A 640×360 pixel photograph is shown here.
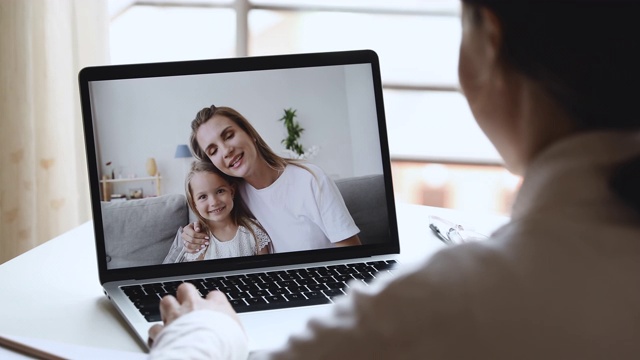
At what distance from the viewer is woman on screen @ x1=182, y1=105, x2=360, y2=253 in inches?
49.1

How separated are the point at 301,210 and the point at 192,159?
0.58 ft

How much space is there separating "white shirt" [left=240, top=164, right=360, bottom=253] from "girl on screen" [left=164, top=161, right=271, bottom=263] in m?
0.02

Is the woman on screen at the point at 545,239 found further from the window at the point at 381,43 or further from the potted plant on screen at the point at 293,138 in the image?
the window at the point at 381,43

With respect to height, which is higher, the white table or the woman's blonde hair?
the woman's blonde hair

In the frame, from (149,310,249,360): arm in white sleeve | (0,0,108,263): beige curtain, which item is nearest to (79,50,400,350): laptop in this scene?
(149,310,249,360): arm in white sleeve

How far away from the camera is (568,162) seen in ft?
1.88

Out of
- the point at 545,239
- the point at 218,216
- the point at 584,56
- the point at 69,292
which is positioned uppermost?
the point at 584,56

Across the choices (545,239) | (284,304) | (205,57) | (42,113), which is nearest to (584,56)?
(545,239)

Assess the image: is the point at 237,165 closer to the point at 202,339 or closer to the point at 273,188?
the point at 273,188

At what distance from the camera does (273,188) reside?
4.14ft

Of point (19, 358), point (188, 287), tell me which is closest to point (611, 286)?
point (188, 287)

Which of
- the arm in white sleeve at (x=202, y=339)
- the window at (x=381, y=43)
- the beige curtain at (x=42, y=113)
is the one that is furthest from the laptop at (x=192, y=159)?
the window at (x=381, y=43)

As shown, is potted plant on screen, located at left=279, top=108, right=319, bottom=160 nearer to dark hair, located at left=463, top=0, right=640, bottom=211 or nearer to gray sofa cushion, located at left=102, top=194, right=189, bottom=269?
gray sofa cushion, located at left=102, top=194, right=189, bottom=269

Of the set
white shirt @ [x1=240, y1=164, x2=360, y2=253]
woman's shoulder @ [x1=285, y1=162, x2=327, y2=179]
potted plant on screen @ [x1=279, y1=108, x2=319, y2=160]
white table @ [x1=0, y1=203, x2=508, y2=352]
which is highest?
potted plant on screen @ [x1=279, y1=108, x2=319, y2=160]
